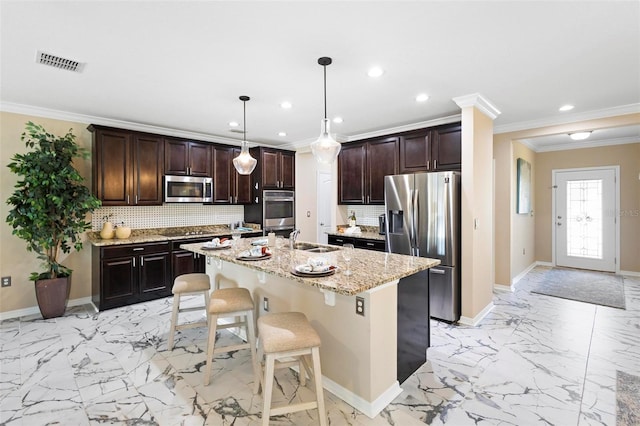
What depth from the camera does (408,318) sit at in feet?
8.10

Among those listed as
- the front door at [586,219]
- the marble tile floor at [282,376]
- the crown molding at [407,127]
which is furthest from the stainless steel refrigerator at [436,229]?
the front door at [586,219]

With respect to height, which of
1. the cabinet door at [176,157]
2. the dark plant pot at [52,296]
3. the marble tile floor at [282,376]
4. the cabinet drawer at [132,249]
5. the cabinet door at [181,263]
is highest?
the cabinet door at [176,157]

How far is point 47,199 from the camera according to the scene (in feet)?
11.8

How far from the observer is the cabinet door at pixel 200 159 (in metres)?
5.04

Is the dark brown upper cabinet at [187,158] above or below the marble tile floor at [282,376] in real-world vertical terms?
above

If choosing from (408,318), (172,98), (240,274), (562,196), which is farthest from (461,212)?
(562,196)

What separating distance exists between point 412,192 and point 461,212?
603mm

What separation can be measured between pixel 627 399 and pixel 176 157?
5575mm

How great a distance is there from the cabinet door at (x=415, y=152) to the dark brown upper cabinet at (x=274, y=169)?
7.64 feet

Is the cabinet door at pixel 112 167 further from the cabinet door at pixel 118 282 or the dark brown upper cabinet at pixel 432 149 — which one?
the dark brown upper cabinet at pixel 432 149

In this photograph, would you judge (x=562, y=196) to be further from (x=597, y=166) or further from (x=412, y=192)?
(x=412, y=192)

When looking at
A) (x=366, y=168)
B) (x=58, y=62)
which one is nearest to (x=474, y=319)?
(x=366, y=168)

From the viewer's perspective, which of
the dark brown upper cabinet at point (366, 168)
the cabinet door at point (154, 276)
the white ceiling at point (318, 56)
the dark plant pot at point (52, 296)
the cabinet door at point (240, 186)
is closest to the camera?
the white ceiling at point (318, 56)

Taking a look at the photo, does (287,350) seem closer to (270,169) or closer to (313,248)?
(313,248)
